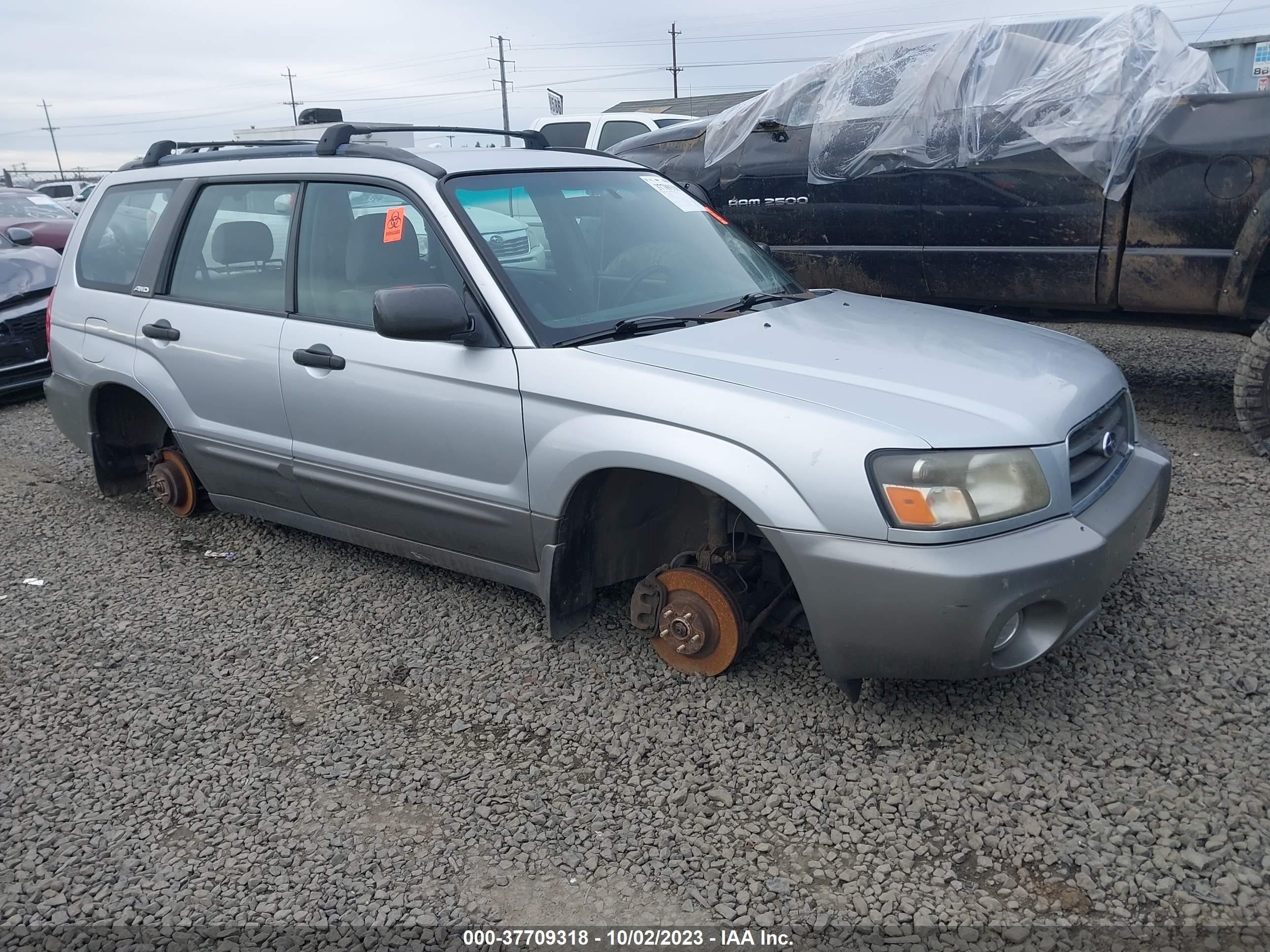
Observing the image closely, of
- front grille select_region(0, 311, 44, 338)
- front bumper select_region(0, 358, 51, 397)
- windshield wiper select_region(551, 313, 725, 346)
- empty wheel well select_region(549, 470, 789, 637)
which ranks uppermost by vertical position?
windshield wiper select_region(551, 313, 725, 346)

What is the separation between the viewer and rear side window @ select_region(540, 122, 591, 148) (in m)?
12.7

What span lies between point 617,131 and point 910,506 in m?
10.3

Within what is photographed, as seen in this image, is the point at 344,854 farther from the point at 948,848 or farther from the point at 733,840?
the point at 948,848

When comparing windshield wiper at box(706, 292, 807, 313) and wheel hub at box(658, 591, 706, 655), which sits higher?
windshield wiper at box(706, 292, 807, 313)

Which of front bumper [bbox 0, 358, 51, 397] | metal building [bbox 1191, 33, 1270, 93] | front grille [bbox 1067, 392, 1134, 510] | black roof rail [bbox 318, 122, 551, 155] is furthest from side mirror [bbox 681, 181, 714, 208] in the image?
front bumper [bbox 0, 358, 51, 397]

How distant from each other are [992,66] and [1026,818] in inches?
173

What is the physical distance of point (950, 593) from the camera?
253cm

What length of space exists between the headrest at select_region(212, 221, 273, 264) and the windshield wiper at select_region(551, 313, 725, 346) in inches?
58.9

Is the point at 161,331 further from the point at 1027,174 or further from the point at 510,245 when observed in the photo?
the point at 1027,174

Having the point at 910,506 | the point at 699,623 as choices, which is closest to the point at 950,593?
the point at 910,506

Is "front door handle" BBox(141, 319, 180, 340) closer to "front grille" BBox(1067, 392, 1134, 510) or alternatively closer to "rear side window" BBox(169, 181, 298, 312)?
"rear side window" BBox(169, 181, 298, 312)

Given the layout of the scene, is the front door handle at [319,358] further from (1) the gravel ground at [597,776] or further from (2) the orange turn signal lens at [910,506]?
(2) the orange turn signal lens at [910,506]

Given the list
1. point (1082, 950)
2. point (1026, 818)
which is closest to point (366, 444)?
point (1026, 818)

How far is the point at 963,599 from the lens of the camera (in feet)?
8.29
